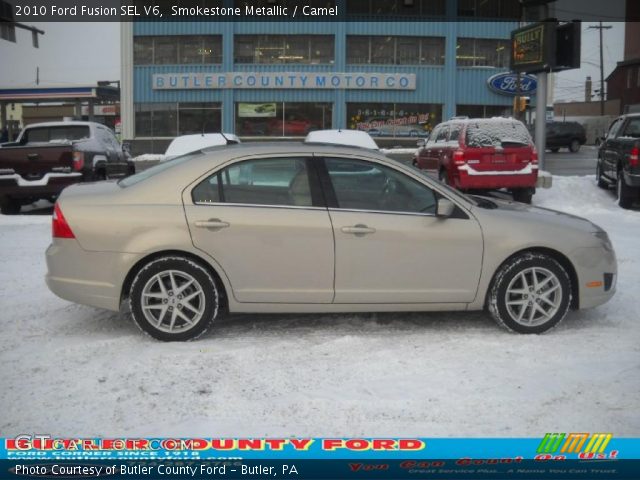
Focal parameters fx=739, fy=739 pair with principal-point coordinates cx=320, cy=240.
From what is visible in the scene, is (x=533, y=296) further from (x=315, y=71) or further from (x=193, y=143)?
(x=315, y=71)

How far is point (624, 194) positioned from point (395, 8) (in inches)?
1177

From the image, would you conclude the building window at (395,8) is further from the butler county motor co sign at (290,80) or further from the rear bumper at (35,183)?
the rear bumper at (35,183)

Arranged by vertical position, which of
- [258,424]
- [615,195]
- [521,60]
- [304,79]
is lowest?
[258,424]

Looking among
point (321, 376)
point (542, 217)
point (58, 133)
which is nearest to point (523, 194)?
point (542, 217)

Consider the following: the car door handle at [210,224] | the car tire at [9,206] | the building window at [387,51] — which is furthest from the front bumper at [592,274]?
the building window at [387,51]

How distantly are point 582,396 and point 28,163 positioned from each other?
10.8 meters

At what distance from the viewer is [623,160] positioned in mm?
14188

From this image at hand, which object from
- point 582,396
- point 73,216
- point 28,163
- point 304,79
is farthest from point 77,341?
point 304,79

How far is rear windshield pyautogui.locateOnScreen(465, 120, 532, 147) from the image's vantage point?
13922 millimetres

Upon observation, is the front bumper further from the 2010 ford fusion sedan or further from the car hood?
the car hood

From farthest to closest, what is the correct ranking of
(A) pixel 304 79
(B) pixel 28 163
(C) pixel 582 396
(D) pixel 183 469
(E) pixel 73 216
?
(A) pixel 304 79
(B) pixel 28 163
(E) pixel 73 216
(C) pixel 582 396
(D) pixel 183 469

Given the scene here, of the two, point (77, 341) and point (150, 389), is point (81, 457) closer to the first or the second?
point (150, 389)

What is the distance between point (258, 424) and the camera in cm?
396

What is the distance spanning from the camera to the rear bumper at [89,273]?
5.29m
